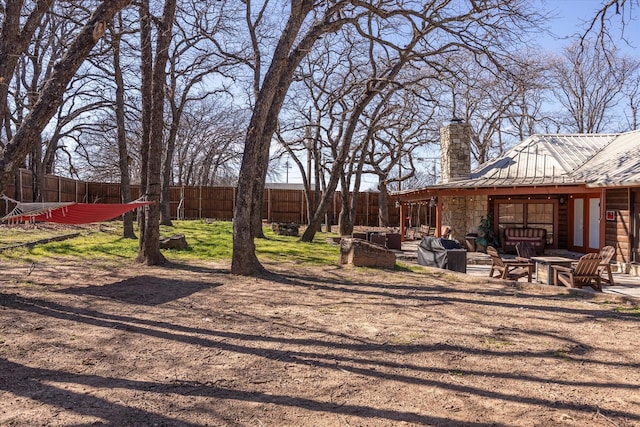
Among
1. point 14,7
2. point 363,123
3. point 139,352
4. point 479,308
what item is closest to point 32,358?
point 139,352

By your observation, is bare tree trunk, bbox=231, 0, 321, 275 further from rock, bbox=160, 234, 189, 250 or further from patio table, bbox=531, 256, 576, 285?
patio table, bbox=531, 256, 576, 285

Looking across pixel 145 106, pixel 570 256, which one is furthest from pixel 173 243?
pixel 570 256

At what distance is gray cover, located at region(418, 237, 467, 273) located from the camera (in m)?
9.49

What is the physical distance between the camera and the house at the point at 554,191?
1146cm

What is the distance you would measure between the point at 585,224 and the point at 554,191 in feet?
6.67

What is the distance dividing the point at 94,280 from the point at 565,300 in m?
6.82

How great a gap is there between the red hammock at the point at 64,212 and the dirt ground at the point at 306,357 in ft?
3.00

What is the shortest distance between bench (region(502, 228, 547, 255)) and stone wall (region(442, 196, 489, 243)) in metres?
1.06

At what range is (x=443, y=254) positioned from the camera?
31.6 ft

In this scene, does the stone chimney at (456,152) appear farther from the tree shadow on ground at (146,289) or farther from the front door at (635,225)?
the tree shadow on ground at (146,289)

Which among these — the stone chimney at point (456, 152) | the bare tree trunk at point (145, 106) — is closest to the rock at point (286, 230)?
the stone chimney at point (456, 152)

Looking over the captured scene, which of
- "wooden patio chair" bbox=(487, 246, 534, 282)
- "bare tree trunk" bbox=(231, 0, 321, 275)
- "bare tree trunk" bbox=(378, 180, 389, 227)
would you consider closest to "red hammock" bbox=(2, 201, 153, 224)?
"bare tree trunk" bbox=(231, 0, 321, 275)

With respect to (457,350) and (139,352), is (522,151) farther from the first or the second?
(139,352)

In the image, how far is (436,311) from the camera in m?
5.61
